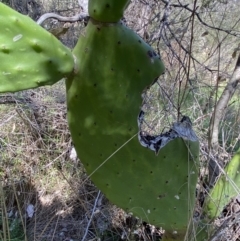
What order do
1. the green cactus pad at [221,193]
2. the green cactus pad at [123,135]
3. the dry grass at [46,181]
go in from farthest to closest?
the dry grass at [46,181], the green cactus pad at [221,193], the green cactus pad at [123,135]

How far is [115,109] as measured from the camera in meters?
1.00

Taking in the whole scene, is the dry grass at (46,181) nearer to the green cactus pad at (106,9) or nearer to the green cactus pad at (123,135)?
the green cactus pad at (123,135)

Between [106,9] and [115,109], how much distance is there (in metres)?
0.25

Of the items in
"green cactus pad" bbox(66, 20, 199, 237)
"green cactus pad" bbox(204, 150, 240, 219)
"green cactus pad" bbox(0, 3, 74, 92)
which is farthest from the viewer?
"green cactus pad" bbox(204, 150, 240, 219)

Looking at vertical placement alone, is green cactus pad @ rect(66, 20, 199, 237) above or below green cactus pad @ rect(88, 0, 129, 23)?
Result: below

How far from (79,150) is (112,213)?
2.46 ft

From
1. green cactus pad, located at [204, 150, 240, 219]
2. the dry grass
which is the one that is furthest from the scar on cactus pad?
the dry grass

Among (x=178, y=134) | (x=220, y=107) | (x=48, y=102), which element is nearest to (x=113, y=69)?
(x=178, y=134)

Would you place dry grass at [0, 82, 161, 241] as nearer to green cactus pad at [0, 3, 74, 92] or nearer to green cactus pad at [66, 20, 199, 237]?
green cactus pad at [66, 20, 199, 237]

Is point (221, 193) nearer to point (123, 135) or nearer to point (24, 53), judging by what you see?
point (123, 135)

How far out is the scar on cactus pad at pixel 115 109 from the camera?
859mm

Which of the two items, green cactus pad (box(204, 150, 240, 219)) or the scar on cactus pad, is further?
green cactus pad (box(204, 150, 240, 219))

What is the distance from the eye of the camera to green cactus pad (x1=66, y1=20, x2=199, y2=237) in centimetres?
95

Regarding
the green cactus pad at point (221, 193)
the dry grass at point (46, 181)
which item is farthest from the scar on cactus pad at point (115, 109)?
the dry grass at point (46, 181)
